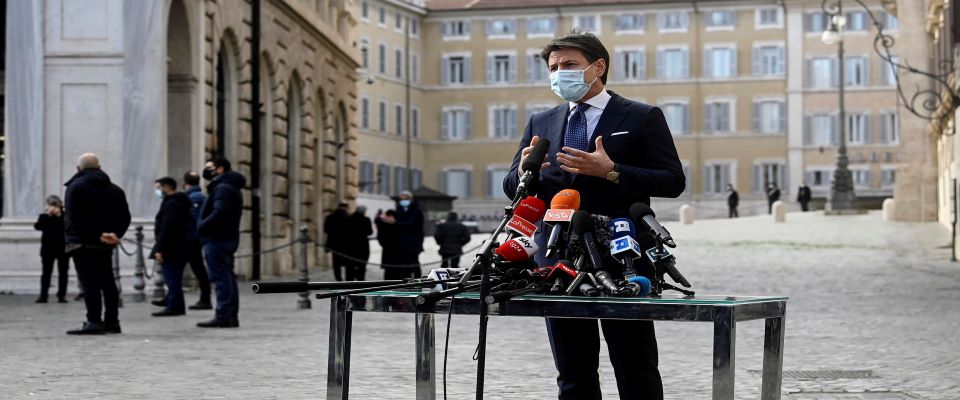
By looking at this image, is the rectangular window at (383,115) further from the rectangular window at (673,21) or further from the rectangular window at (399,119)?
the rectangular window at (673,21)

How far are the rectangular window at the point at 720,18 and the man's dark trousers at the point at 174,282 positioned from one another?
6562cm

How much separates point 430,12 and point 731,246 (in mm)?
43660

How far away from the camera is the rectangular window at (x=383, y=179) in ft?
260

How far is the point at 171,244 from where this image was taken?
60.0 feet

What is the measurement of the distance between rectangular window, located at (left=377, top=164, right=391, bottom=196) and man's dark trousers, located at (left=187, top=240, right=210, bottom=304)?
59.0m

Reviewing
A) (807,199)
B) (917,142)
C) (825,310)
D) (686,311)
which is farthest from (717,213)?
(686,311)

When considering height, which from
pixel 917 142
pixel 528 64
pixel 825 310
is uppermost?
pixel 528 64

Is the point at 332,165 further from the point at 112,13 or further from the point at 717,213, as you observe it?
the point at 717,213

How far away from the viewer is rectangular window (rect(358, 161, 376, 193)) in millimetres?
77213

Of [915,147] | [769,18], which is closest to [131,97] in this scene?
[915,147]

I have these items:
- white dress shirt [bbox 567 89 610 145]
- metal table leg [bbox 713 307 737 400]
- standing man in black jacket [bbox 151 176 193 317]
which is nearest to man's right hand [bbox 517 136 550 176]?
white dress shirt [bbox 567 89 610 145]

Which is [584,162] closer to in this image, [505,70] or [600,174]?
[600,174]

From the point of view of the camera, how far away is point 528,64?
83.3 meters

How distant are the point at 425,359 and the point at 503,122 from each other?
78031mm
